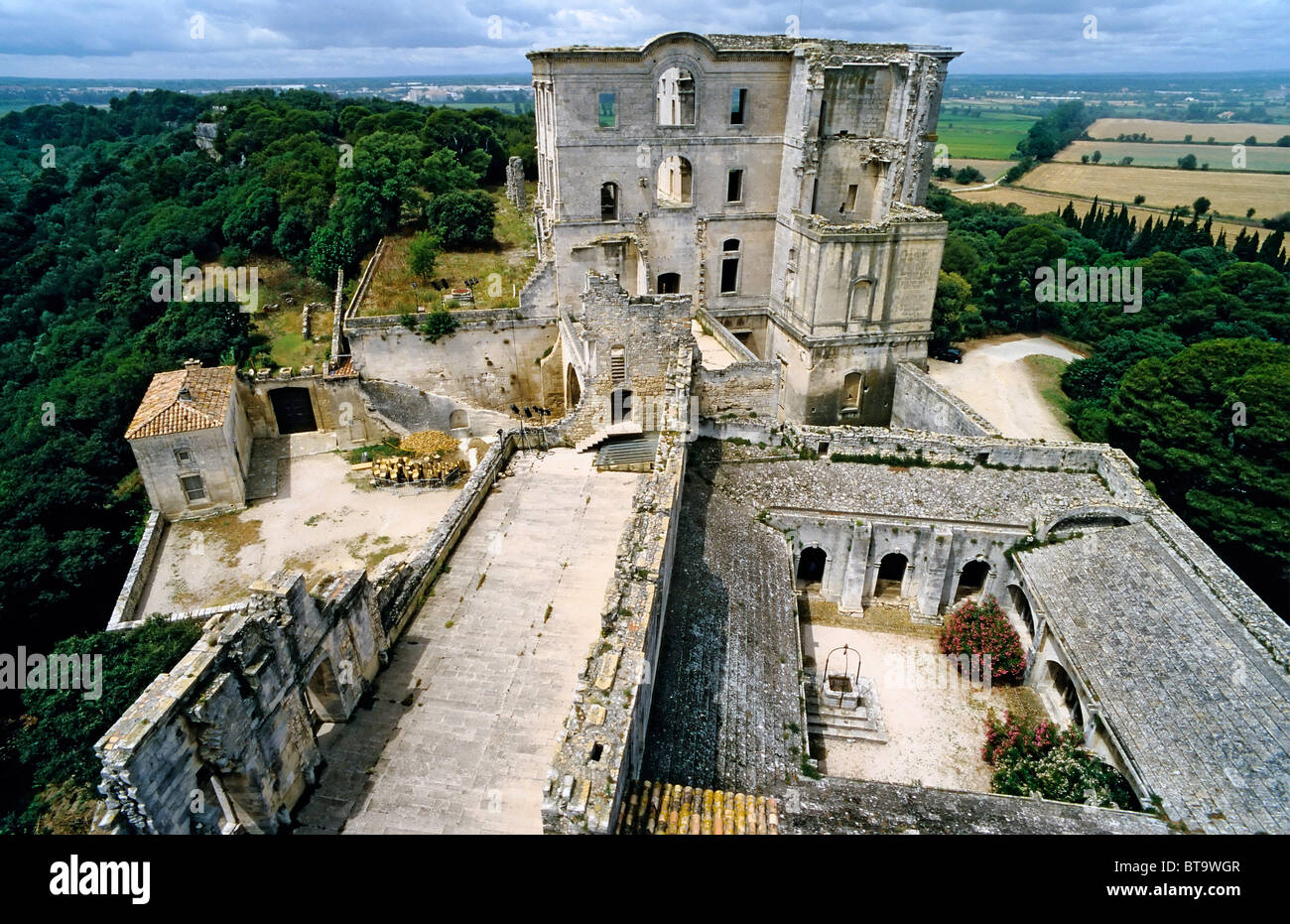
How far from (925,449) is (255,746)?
811 inches

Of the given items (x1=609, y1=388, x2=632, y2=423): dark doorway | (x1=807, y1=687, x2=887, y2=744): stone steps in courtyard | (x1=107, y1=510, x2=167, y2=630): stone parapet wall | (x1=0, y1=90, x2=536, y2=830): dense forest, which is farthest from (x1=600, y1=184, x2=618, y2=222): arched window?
(x1=807, y1=687, x2=887, y2=744): stone steps in courtyard

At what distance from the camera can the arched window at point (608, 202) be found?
35.7m

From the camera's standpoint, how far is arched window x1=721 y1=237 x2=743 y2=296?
3781 centimetres

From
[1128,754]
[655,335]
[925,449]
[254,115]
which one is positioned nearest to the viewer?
[1128,754]

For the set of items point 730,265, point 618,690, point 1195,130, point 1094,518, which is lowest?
point 1094,518

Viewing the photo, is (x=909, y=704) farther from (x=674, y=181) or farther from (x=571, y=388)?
(x=674, y=181)

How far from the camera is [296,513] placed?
33.0 m

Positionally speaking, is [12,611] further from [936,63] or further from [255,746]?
[936,63]

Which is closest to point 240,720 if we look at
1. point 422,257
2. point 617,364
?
point 617,364

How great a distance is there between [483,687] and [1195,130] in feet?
773

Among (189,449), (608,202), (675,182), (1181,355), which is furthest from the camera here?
(675,182)

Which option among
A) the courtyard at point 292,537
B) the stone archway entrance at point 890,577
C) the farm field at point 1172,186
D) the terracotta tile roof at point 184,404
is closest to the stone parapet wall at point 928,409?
the stone archway entrance at point 890,577

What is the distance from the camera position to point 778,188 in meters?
37.0

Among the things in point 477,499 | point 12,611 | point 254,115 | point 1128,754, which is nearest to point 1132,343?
point 1128,754
